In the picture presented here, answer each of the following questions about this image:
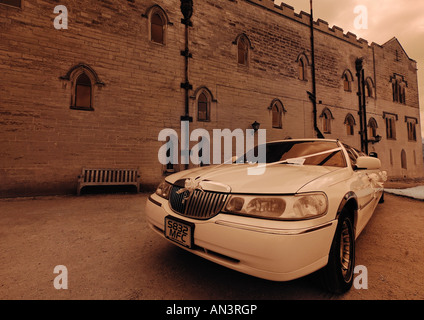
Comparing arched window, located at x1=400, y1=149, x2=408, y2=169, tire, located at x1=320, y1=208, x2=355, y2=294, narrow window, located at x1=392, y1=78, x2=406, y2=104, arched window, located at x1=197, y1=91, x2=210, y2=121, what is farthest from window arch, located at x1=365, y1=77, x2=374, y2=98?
tire, located at x1=320, y1=208, x2=355, y2=294

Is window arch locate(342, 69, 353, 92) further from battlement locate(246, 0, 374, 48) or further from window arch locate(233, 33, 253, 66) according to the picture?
window arch locate(233, 33, 253, 66)

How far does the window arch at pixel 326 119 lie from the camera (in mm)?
12094

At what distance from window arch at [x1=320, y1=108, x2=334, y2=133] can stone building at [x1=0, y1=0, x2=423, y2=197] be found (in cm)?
6

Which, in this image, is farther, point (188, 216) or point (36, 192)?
point (36, 192)

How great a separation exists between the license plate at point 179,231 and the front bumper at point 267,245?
0.10 m

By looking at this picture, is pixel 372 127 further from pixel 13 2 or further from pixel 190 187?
pixel 13 2

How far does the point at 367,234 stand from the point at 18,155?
873 centimetres

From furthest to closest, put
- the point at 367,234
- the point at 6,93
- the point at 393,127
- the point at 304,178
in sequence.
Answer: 1. the point at 393,127
2. the point at 6,93
3. the point at 367,234
4. the point at 304,178

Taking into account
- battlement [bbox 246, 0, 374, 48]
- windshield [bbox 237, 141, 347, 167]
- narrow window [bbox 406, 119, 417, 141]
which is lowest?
windshield [bbox 237, 141, 347, 167]

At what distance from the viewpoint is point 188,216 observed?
5.51 feet

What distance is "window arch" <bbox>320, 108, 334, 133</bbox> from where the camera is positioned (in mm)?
12094

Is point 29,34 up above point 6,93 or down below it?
above
